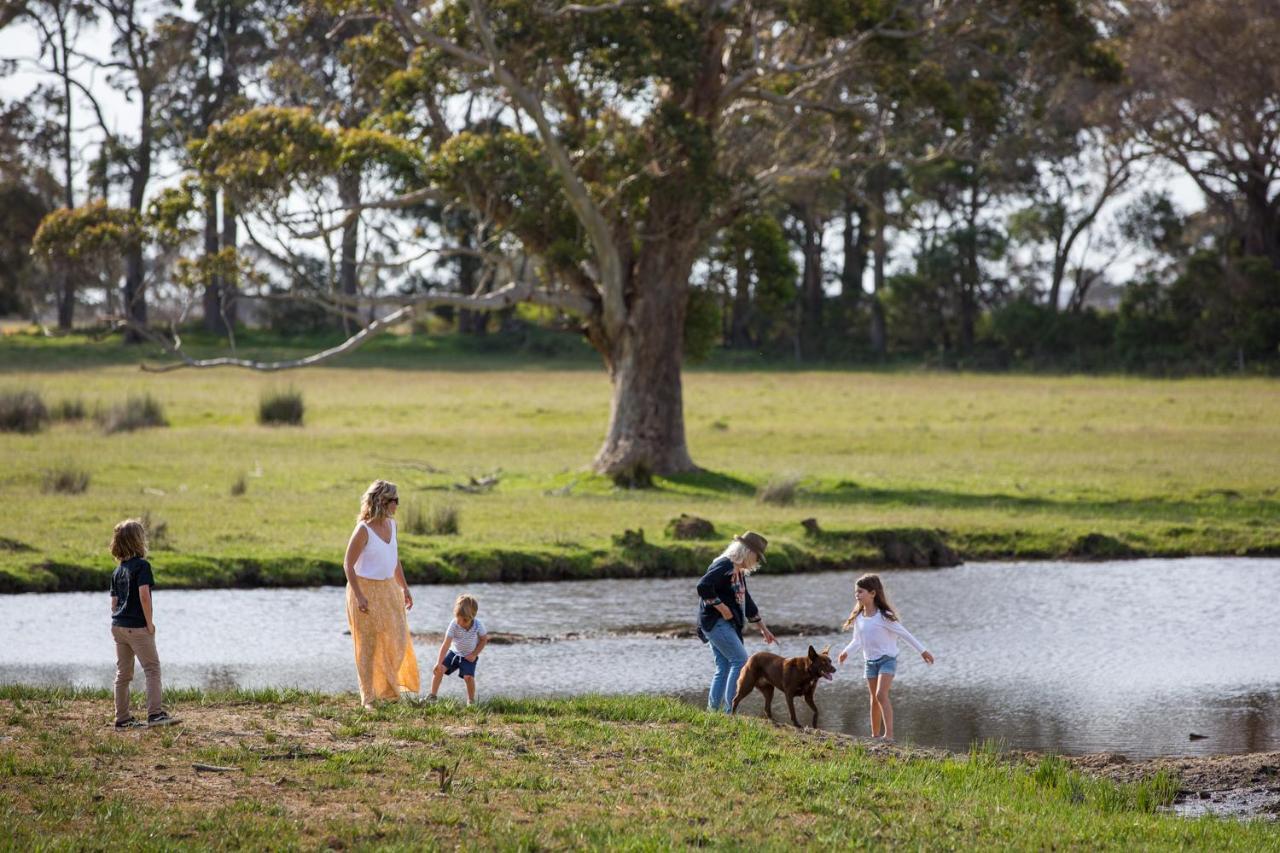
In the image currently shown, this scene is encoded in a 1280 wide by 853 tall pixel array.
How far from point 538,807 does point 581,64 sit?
22340 mm

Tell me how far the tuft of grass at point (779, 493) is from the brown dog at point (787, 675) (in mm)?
15052

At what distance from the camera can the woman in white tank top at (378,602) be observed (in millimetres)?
11969

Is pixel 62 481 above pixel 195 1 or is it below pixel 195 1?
below

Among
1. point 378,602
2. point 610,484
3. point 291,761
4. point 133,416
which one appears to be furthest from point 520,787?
point 133,416

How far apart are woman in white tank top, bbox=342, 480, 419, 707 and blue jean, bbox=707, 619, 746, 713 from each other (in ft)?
7.39

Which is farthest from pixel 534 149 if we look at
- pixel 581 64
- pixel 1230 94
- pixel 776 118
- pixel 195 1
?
pixel 195 1

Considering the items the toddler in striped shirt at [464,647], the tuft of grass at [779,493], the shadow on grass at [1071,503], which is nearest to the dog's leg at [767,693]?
the toddler in striped shirt at [464,647]

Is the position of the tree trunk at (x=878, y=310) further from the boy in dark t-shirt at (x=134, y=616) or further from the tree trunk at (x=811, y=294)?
the boy in dark t-shirt at (x=134, y=616)

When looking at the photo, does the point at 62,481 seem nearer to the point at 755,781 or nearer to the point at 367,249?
the point at 367,249

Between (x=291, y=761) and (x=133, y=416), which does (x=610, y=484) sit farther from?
(x=291, y=761)

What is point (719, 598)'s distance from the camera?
42.0 feet

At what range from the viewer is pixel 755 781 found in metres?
10.0

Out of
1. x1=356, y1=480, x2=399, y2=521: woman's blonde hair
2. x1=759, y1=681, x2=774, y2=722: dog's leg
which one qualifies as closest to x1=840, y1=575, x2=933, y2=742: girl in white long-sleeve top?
x1=759, y1=681, x2=774, y2=722: dog's leg

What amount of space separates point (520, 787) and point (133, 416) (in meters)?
32.6
